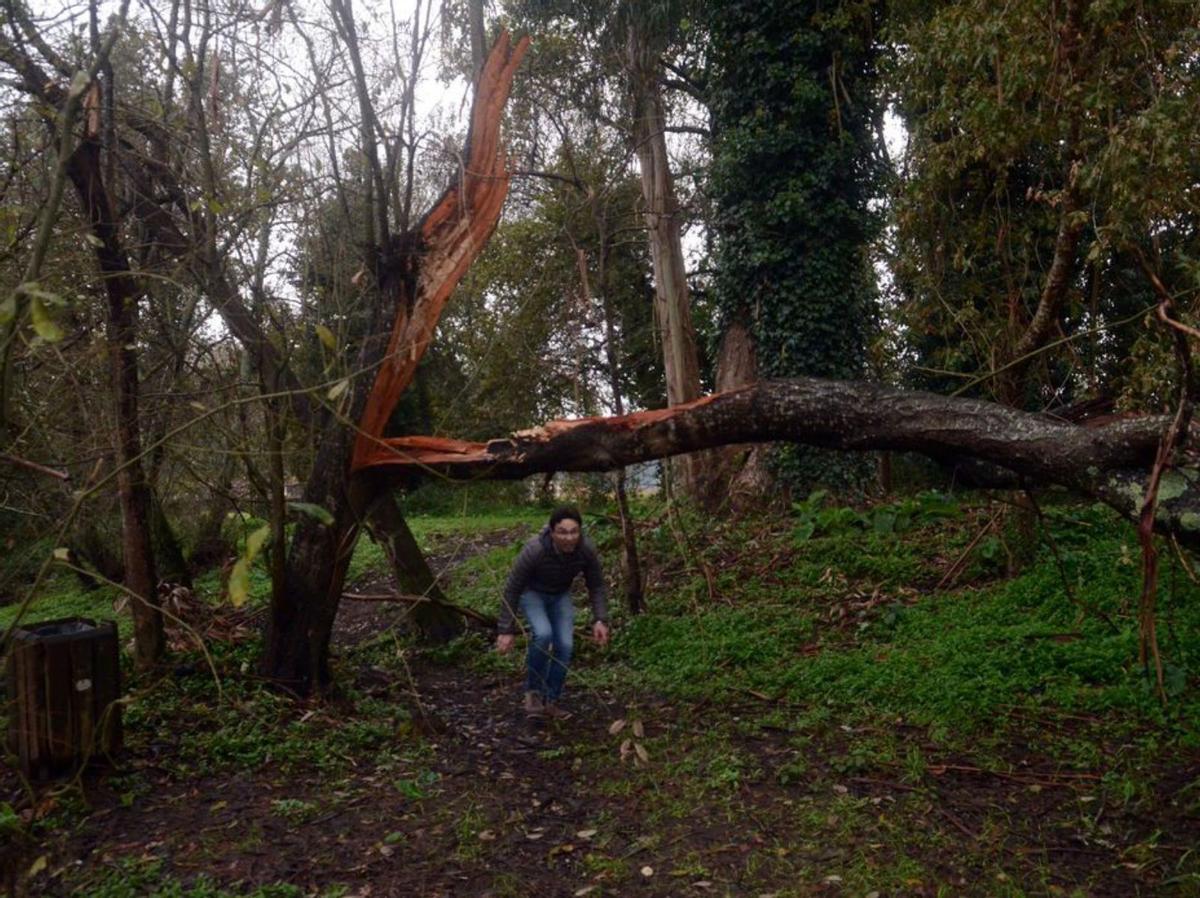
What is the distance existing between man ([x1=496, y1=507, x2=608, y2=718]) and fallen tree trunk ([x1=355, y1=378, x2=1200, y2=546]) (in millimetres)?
993

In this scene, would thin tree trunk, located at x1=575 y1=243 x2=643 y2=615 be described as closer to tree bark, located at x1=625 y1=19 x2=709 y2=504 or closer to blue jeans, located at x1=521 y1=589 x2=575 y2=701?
blue jeans, located at x1=521 y1=589 x2=575 y2=701

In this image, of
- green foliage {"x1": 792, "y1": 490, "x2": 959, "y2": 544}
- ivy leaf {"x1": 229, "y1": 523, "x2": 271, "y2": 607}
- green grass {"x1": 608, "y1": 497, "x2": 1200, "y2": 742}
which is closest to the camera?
ivy leaf {"x1": 229, "y1": 523, "x2": 271, "y2": 607}

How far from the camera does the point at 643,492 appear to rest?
1636 centimetres

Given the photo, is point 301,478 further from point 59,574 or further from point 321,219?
point 59,574

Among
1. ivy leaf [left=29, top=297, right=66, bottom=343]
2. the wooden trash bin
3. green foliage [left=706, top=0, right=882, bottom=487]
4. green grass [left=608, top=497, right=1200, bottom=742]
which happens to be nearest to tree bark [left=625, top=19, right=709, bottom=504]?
green foliage [left=706, top=0, right=882, bottom=487]

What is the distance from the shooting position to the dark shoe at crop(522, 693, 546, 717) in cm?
724

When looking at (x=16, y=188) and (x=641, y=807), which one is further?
(x=16, y=188)

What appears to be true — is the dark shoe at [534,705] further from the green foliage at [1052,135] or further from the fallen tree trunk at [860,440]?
the green foliage at [1052,135]

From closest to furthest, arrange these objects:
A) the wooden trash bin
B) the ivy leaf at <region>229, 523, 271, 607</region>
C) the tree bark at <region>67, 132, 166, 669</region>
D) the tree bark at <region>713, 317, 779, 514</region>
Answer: the ivy leaf at <region>229, 523, 271, 607</region> → the wooden trash bin → the tree bark at <region>67, 132, 166, 669</region> → the tree bark at <region>713, 317, 779, 514</region>

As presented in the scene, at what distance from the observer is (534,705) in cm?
727

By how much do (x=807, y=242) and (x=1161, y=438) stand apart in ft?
30.8

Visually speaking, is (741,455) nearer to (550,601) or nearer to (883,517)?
(883,517)

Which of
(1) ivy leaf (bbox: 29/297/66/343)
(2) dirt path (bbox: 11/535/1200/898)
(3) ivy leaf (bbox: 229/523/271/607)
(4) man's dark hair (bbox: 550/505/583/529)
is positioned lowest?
(2) dirt path (bbox: 11/535/1200/898)

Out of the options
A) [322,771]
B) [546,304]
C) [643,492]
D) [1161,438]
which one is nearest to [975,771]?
[1161,438]
